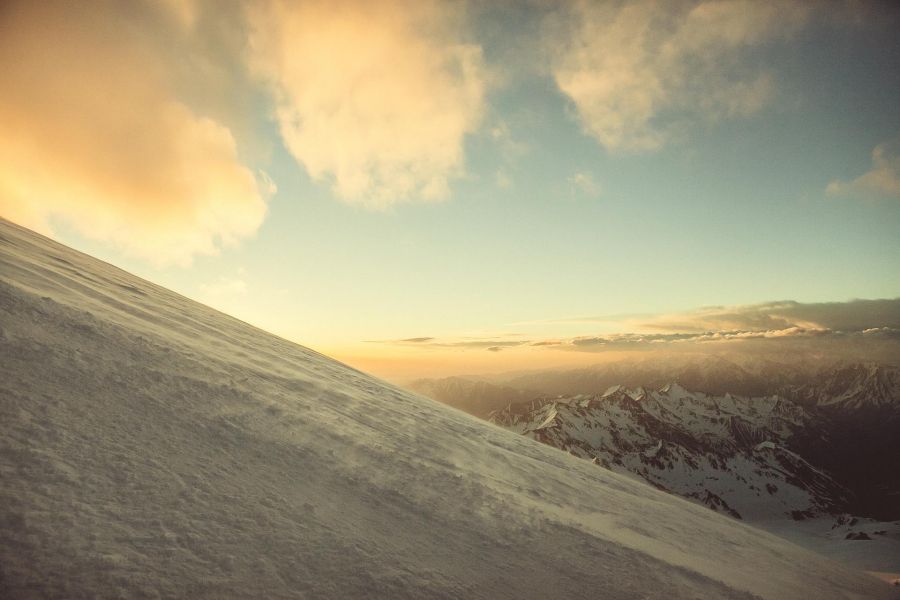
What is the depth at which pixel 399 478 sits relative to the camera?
20.5 feet

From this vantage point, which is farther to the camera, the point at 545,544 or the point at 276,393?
the point at 276,393

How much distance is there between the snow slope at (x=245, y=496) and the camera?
337cm

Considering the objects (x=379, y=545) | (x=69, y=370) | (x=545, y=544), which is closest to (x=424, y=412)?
(x=545, y=544)

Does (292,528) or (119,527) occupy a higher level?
(119,527)

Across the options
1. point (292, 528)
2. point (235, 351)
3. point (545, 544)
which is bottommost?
point (545, 544)

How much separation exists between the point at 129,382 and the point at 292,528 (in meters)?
3.63

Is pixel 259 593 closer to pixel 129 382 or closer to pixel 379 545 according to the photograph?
pixel 379 545

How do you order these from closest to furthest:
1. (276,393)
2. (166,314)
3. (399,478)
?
(399,478) → (276,393) → (166,314)

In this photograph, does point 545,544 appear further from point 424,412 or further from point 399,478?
point 424,412

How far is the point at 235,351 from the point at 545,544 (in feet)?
26.8

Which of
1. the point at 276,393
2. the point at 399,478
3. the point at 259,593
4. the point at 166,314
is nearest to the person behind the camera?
the point at 259,593

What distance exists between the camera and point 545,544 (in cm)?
577

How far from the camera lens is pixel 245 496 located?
4.54 m

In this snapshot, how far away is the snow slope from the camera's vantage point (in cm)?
337
